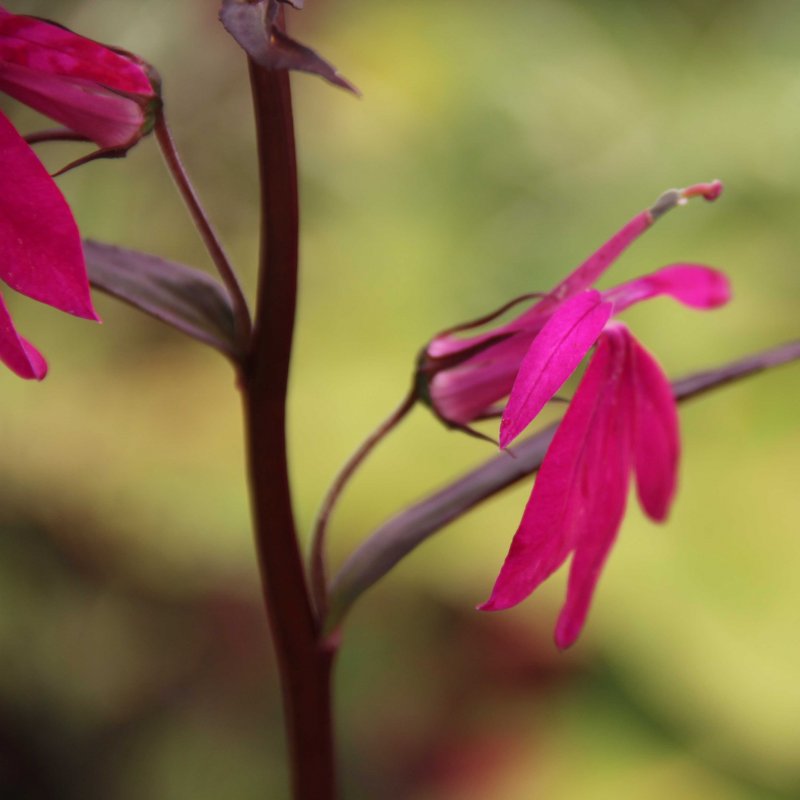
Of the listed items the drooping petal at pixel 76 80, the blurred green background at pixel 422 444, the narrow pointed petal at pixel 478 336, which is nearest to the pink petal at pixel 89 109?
the drooping petal at pixel 76 80

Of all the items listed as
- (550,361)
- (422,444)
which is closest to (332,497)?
(550,361)

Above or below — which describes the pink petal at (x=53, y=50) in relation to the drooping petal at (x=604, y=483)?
above

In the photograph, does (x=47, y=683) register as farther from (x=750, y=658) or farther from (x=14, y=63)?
(x=14, y=63)

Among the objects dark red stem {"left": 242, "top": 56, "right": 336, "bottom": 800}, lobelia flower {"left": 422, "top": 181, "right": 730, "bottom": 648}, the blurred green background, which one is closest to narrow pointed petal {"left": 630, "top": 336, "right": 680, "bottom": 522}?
lobelia flower {"left": 422, "top": 181, "right": 730, "bottom": 648}

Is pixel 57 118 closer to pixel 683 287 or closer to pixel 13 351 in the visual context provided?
pixel 13 351

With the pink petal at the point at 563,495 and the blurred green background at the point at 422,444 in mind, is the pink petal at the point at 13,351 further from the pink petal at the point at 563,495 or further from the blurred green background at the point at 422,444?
the blurred green background at the point at 422,444

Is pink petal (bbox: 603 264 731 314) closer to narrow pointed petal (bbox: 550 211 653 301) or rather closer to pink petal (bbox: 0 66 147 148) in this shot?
narrow pointed petal (bbox: 550 211 653 301)
